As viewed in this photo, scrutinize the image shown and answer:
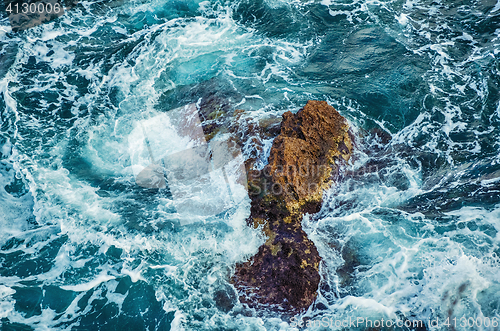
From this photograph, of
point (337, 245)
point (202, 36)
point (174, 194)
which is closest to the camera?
point (337, 245)

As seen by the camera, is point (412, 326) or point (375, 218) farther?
point (375, 218)

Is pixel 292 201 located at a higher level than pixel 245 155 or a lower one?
lower

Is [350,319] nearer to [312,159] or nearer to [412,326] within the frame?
[412,326]

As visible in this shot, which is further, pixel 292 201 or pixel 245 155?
pixel 245 155

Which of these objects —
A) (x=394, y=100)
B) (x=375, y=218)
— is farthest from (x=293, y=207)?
(x=394, y=100)
